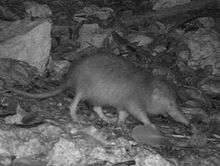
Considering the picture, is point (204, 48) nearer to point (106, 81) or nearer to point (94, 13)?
point (94, 13)

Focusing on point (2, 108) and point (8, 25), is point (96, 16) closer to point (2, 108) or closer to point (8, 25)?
point (8, 25)

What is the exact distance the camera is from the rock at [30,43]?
739 centimetres

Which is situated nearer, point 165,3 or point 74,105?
point 74,105

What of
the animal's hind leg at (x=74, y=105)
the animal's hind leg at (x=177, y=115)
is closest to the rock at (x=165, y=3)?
the animal's hind leg at (x=177, y=115)

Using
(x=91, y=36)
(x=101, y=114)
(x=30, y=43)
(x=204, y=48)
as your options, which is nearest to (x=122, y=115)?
(x=101, y=114)

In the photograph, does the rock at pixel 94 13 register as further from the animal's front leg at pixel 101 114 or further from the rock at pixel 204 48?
the animal's front leg at pixel 101 114

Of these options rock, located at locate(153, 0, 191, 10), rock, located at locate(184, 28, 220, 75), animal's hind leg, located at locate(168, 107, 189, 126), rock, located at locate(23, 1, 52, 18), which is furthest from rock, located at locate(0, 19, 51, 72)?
rock, located at locate(153, 0, 191, 10)

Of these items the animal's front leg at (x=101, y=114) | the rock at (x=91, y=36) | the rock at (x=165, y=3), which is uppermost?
the rock at (x=165, y=3)

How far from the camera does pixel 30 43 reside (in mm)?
7488

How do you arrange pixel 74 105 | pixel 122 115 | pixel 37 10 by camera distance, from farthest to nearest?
pixel 37 10 → pixel 122 115 → pixel 74 105

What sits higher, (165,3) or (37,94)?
(165,3)

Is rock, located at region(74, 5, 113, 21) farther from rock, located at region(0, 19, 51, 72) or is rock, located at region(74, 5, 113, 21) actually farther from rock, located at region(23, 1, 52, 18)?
rock, located at region(0, 19, 51, 72)

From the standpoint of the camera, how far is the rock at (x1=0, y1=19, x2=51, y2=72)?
7.39m

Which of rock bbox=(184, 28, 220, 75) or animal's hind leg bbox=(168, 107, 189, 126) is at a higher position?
rock bbox=(184, 28, 220, 75)
